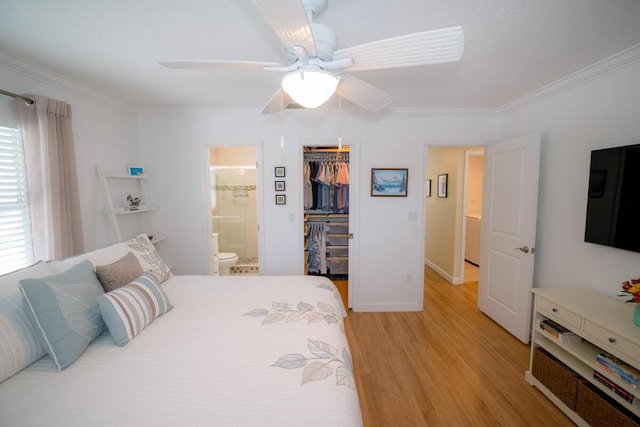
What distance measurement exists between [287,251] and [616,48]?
3.12 m

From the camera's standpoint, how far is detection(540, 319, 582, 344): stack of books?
170cm

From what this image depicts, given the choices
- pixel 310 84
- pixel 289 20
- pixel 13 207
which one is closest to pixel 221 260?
pixel 13 207

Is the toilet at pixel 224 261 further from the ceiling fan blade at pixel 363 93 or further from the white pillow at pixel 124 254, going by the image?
the ceiling fan blade at pixel 363 93

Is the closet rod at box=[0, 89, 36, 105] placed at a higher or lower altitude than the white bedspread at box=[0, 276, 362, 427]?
higher

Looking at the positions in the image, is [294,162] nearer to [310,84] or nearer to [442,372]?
[310,84]

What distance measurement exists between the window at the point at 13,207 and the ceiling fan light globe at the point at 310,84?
82.0 inches

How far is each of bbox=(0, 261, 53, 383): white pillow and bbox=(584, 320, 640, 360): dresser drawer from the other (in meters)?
2.83

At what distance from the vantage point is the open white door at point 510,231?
92.7 inches

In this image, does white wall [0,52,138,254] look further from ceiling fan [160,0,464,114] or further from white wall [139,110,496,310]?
ceiling fan [160,0,464,114]

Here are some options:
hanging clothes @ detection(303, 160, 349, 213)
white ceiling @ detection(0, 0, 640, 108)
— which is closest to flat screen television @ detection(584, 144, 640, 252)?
white ceiling @ detection(0, 0, 640, 108)

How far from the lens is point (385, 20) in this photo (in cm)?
138

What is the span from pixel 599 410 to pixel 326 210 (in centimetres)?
329

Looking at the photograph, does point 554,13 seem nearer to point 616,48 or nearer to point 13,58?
point 616,48

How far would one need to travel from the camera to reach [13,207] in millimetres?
1772
